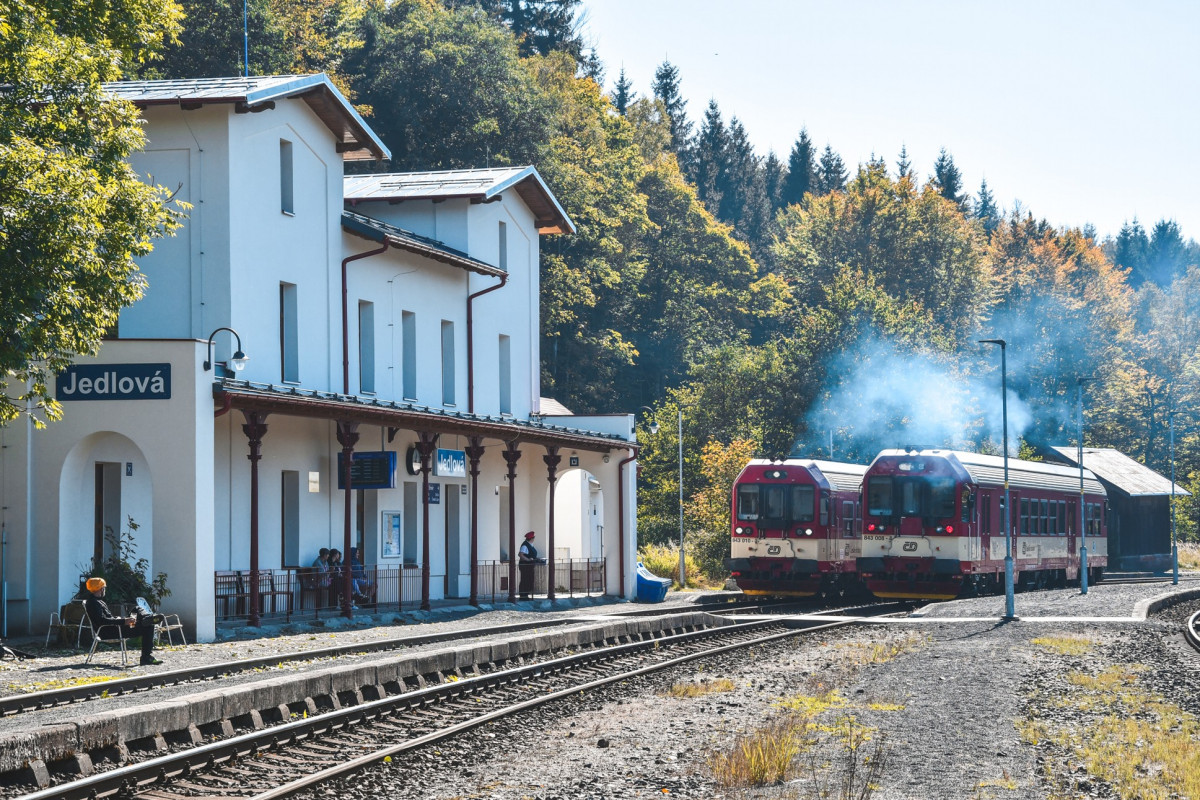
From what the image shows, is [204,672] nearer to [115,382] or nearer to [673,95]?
[115,382]

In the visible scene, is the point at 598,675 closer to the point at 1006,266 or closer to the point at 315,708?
the point at 315,708

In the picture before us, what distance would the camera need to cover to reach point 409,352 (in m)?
31.4

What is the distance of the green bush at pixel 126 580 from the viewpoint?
65.2ft

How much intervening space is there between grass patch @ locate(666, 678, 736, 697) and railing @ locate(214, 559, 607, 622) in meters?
8.22

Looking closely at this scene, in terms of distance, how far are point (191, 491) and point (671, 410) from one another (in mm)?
42204

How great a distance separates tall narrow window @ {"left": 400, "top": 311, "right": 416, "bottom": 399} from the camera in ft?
103

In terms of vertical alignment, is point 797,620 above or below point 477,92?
below

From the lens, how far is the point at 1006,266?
92.2m

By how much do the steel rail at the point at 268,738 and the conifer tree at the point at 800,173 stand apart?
10561cm

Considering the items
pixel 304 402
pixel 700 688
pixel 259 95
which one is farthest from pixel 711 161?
pixel 700 688

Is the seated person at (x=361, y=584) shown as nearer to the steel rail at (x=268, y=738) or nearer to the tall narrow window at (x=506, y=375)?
the steel rail at (x=268, y=738)

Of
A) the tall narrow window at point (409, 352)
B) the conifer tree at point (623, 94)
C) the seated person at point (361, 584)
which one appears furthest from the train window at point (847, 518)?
the conifer tree at point (623, 94)

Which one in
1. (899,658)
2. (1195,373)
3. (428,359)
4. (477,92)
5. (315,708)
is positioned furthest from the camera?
(1195,373)

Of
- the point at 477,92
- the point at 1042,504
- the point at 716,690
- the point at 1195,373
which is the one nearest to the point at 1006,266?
the point at 1195,373
